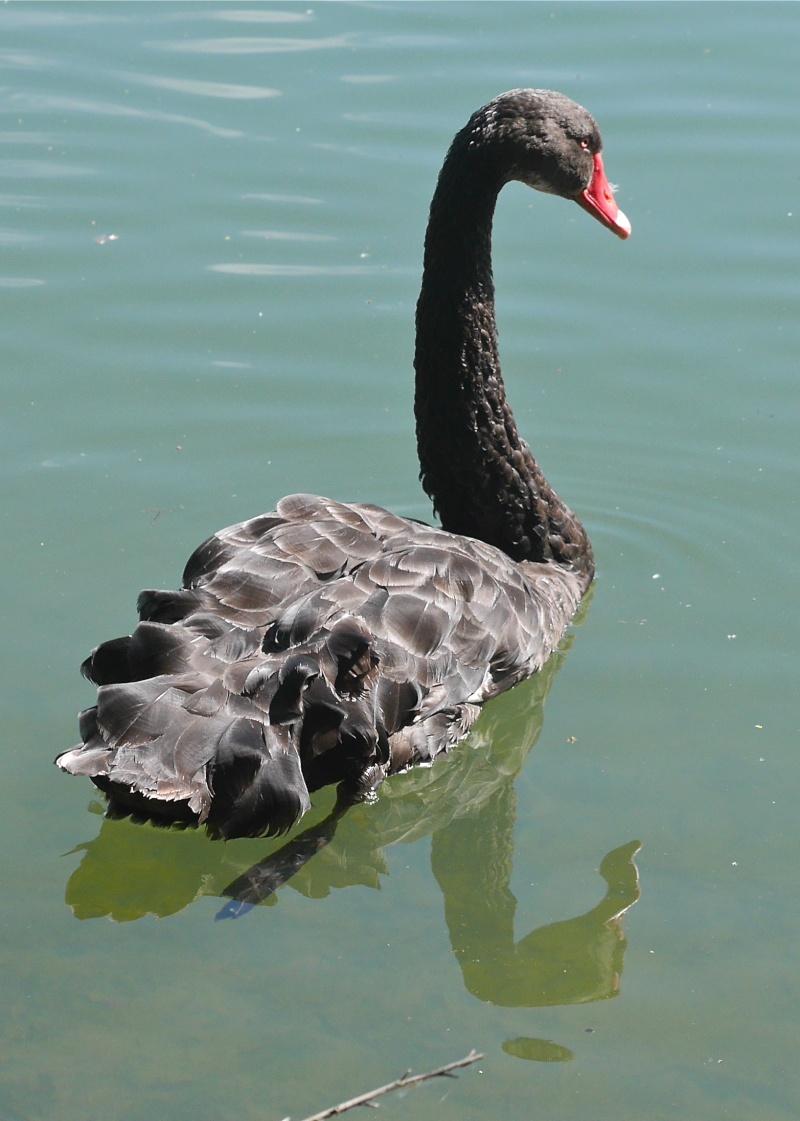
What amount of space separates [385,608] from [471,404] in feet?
5.07

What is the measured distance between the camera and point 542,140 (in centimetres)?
627

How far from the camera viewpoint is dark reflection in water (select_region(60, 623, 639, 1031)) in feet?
15.4

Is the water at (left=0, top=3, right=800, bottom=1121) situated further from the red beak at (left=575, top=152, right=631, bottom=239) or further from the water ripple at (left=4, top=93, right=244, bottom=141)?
the red beak at (left=575, top=152, right=631, bottom=239)

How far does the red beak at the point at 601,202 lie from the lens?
666 centimetres

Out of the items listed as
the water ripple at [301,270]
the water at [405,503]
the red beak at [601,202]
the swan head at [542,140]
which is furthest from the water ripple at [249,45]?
the swan head at [542,140]

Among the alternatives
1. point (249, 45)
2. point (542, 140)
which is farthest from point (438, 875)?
point (249, 45)

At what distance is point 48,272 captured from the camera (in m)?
8.71

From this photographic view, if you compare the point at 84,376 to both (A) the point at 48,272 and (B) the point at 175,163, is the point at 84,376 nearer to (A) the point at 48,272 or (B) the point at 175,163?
(A) the point at 48,272

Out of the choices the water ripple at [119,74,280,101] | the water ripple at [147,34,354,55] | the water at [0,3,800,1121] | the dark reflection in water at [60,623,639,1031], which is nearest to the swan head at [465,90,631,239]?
the water at [0,3,800,1121]

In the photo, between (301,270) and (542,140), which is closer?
(542,140)

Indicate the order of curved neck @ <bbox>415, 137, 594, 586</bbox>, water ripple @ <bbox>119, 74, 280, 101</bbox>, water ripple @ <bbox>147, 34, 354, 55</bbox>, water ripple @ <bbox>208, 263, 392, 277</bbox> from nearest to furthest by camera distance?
curved neck @ <bbox>415, 137, 594, 586</bbox> < water ripple @ <bbox>208, 263, 392, 277</bbox> < water ripple @ <bbox>119, 74, 280, 101</bbox> < water ripple @ <bbox>147, 34, 354, 55</bbox>

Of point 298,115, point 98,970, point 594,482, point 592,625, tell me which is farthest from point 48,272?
point 98,970

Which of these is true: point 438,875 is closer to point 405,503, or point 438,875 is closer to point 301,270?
point 405,503

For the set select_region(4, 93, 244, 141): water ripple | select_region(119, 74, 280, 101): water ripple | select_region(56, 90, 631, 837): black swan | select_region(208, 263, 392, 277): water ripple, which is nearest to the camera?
select_region(56, 90, 631, 837): black swan
